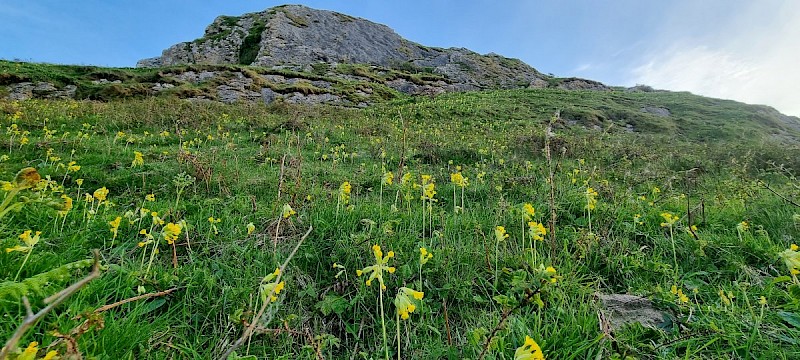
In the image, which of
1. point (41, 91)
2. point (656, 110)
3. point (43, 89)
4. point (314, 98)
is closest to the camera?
point (41, 91)

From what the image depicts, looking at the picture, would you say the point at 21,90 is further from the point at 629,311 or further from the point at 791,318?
the point at 791,318

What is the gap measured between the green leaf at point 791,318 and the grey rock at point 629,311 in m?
0.63

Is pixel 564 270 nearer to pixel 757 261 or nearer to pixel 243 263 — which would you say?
pixel 757 261

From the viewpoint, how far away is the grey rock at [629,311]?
2592 mm

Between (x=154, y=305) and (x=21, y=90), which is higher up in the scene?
(x=21, y=90)

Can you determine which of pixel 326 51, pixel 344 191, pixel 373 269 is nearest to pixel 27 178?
pixel 373 269

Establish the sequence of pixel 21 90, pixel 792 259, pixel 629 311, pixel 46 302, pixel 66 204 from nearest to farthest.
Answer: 1. pixel 46 302
2. pixel 66 204
3. pixel 792 259
4. pixel 629 311
5. pixel 21 90

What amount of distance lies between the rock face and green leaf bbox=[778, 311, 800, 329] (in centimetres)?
4005

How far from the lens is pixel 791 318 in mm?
2408

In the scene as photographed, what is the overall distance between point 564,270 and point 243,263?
108 inches

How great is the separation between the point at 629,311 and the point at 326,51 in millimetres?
53025

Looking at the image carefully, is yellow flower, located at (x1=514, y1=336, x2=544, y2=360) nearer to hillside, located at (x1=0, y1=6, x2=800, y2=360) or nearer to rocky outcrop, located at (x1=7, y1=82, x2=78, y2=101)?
hillside, located at (x1=0, y1=6, x2=800, y2=360)

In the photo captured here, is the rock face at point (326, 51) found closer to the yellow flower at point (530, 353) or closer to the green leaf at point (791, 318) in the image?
the green leaf at point (791, 318)

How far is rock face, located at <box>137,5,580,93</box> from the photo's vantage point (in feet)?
157
